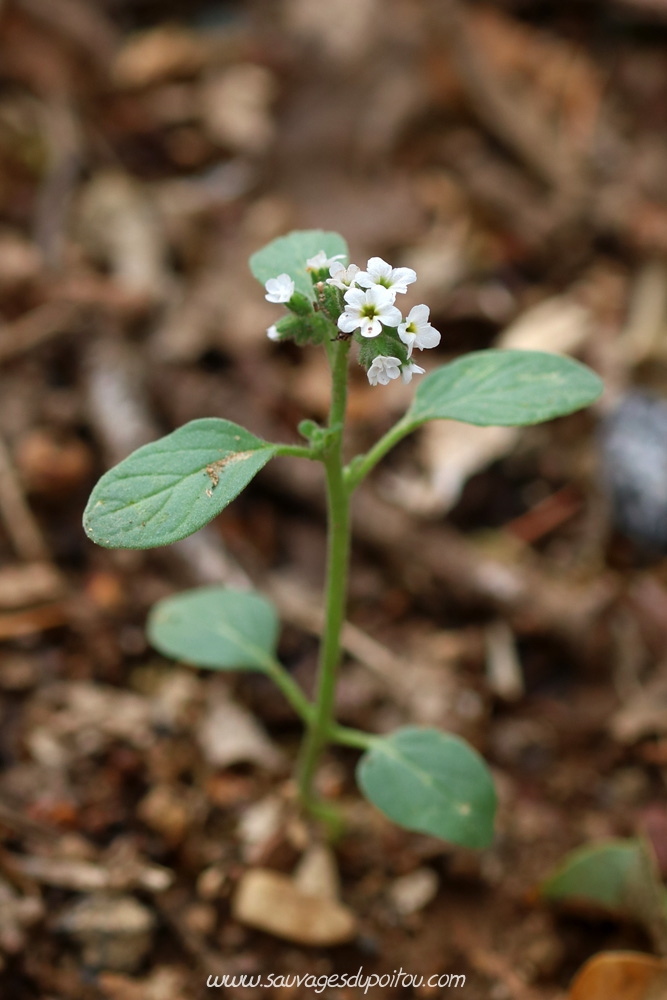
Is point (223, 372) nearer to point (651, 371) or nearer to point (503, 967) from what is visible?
point (651, 371)

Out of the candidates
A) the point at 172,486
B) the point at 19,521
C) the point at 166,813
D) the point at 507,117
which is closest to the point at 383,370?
the point at 172,486

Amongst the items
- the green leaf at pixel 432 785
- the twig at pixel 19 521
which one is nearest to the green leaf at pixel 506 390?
the green leaf at pixel 432 785

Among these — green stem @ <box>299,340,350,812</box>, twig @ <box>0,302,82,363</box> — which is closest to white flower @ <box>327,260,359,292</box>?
green stem @ <box>299,340,350,812</box>

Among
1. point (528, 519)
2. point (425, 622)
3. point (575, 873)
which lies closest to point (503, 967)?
point (575, 873)

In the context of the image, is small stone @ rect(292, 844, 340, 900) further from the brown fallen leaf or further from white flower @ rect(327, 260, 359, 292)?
white flower @ rect(327, 260, 359, 292)

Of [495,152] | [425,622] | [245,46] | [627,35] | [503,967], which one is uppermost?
[245,46]
